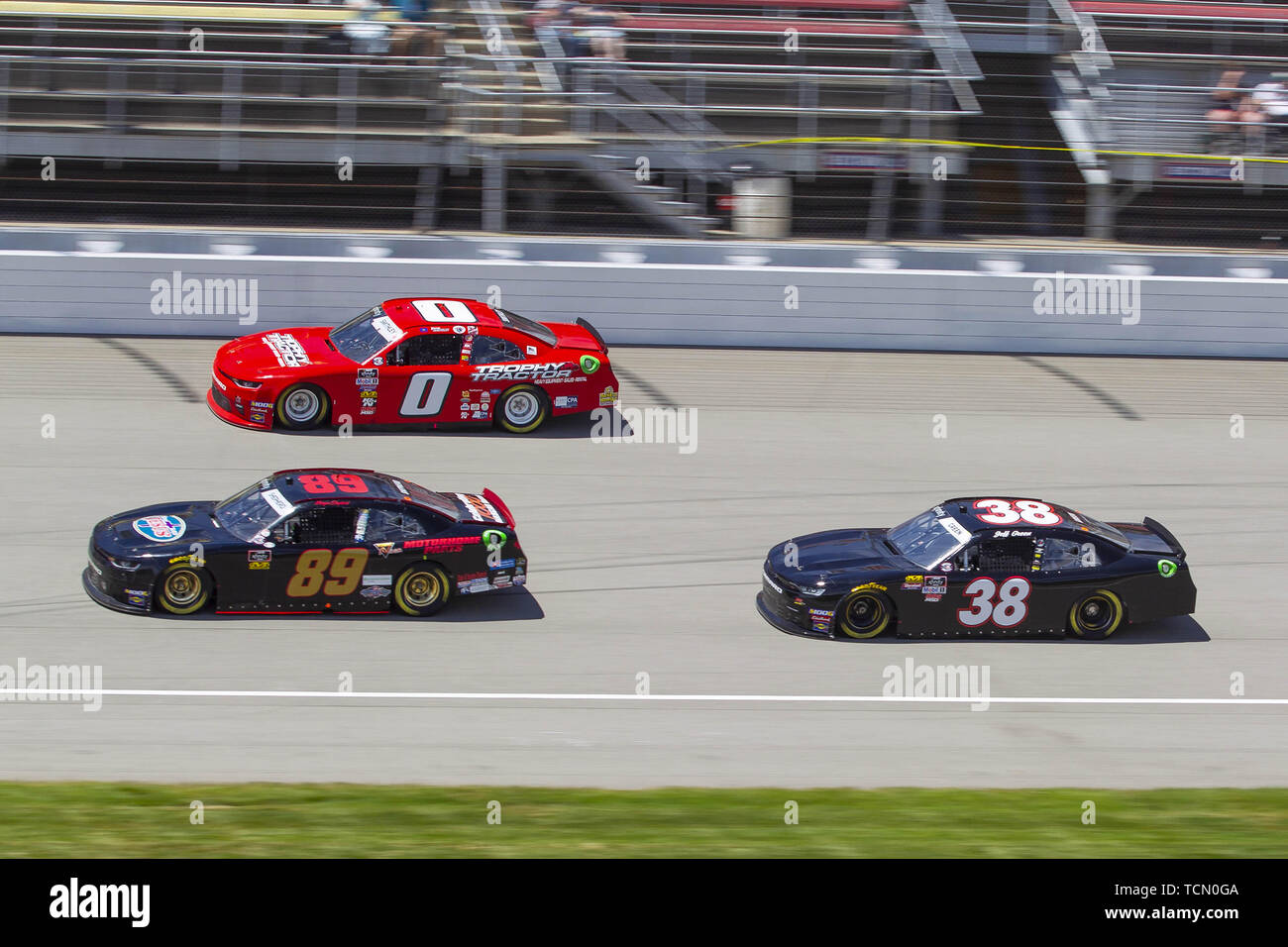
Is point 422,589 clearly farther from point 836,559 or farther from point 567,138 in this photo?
point 567,138

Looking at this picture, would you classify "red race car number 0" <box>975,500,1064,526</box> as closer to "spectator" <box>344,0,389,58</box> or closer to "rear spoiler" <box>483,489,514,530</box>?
"rear spoiler" <box>483,489,514,530</box>

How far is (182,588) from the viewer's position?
10047 mm

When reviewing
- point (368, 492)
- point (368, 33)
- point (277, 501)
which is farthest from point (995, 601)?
point (368, 33)

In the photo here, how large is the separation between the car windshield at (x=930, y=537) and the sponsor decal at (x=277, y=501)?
432 centimetres

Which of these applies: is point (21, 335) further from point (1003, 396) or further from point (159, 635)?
point (1003, 396)

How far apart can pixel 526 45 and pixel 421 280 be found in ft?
19.7

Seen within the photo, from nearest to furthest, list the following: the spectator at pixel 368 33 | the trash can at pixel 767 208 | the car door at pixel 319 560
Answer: the car door at pixel 319 560, the trash can at pixel 767 208, the spectator at pixel 368 33

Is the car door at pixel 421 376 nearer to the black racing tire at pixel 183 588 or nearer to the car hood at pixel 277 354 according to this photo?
the car hood at pixel 277 354

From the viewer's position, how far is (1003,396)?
16.5m

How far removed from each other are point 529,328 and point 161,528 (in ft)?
18.2

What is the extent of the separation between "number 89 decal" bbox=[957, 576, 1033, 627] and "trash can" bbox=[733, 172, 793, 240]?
9933 mm

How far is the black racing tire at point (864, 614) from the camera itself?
33.8 ft

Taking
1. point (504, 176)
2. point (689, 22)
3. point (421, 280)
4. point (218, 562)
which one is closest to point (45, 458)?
point (218, 562)

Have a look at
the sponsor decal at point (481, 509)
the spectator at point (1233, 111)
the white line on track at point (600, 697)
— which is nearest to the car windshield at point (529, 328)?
the sponsor decal at point (481, 509)
